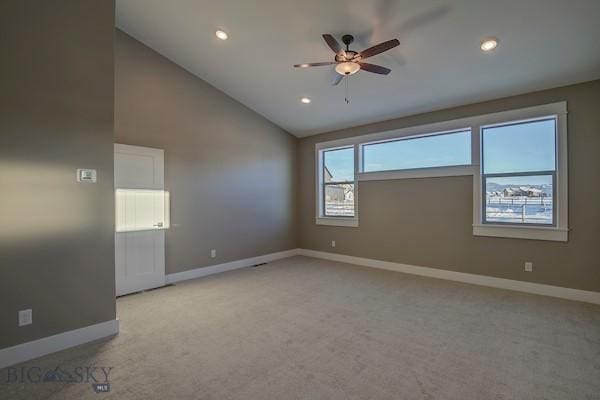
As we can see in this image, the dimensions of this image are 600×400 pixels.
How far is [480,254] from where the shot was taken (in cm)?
443

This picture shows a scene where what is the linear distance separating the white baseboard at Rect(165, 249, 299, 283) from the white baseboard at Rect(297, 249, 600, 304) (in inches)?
51.8

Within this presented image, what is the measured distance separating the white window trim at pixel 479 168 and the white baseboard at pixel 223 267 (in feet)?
5.23

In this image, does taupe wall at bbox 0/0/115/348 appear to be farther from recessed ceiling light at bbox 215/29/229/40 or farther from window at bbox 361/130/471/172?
window at bbox 361/130/471/172

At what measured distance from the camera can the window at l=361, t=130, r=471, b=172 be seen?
185 inches

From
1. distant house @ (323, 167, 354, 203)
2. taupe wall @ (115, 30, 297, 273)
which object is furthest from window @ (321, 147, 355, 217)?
taupe wall @ (115, 30, 297, 273)

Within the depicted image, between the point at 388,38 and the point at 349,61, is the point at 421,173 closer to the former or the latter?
the point at 388,38

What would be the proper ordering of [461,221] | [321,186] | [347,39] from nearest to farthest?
[347,39], [461,221], [321,186]

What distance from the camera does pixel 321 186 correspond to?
665 centimetres

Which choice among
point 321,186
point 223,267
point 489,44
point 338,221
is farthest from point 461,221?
point 223,267

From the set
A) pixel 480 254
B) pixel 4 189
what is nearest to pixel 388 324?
pixel 480 254

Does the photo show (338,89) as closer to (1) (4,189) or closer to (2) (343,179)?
(2) (343,179)

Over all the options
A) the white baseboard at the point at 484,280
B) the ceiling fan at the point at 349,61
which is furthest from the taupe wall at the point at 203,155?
the ceiling fan at the point at 349,61

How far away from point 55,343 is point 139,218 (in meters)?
2.00

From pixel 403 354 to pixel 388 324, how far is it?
0.60m
